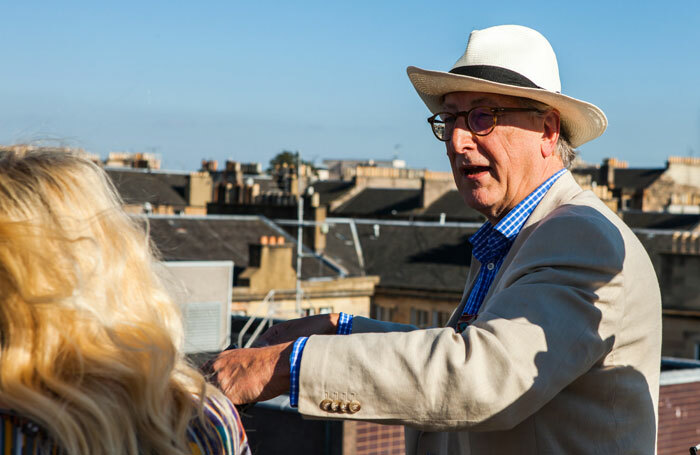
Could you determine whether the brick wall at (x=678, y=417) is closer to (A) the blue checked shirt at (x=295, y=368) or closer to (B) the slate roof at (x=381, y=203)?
(A) the blue checked shirt at (x=295, y=368)

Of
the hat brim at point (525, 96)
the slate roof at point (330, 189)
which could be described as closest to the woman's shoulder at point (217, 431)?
the hat brim at point (525, 96)

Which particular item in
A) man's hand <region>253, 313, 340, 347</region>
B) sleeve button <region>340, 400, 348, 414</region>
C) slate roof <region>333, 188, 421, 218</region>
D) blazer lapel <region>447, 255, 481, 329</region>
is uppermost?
blazer lapel <region>447, 255, 481, 329</region>

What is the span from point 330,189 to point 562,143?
60.3 metres

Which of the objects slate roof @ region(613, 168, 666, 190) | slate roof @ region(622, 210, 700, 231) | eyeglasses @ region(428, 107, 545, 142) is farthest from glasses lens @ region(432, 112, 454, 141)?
slate roof @ region(613, 168, 666, 190)

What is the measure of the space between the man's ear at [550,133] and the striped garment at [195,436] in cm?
170

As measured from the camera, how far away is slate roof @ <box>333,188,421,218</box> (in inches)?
2176

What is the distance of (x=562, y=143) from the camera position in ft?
12.7

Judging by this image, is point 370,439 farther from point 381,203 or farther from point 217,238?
point 381,203

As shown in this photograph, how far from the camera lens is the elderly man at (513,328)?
8.46 feet

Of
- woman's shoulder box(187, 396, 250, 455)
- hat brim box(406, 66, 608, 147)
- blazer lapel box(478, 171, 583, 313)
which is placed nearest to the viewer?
woman's shoulder box(187, 396, 250, 455)

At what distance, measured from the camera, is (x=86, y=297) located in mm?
2301

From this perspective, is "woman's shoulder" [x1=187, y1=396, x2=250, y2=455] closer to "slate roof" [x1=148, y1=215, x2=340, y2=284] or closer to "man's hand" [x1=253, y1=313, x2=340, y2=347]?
"man's hand" [x1=253, y1=313, x2=340, y2=347]

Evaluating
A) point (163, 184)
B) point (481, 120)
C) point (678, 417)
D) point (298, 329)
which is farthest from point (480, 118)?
point (163, 184)

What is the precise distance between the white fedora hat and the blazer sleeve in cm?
103
